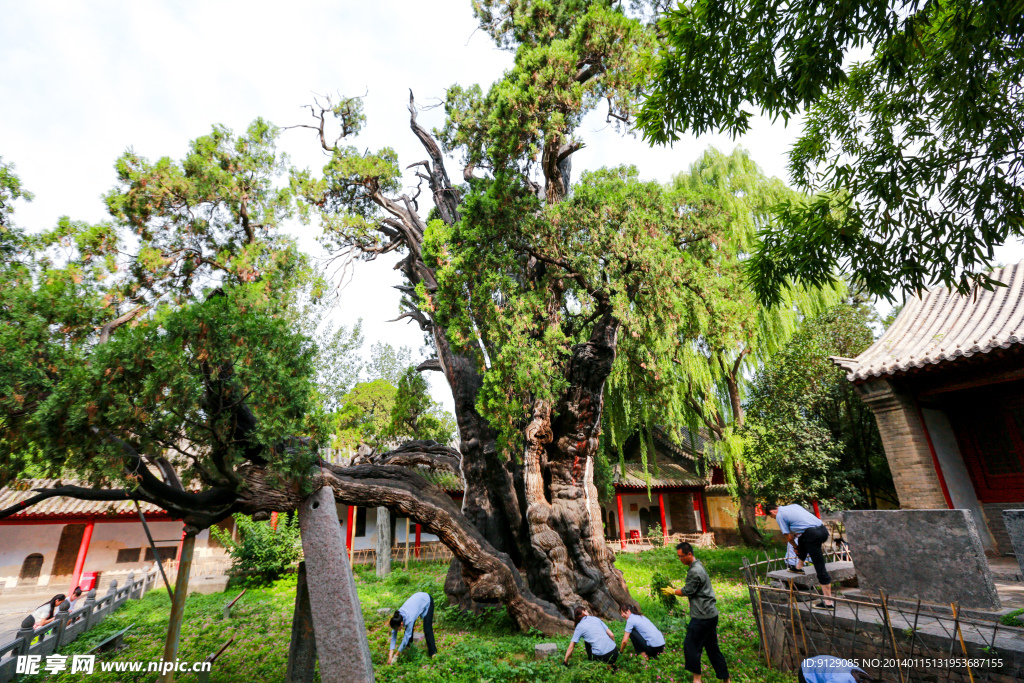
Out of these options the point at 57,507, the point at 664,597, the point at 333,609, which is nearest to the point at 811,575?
the point at 664,597

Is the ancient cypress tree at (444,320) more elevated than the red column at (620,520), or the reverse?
the ancient cypress tree at (444,320)

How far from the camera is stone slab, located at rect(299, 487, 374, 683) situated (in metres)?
4.43

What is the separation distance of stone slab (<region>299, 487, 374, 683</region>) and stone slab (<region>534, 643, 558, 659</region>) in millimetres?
2102

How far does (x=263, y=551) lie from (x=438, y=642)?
7.30 m

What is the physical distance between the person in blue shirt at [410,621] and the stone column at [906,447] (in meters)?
8.07

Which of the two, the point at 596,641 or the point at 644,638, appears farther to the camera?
the point at 644,638

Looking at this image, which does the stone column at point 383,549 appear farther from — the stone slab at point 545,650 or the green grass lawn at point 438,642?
the stone slab at point 545,650

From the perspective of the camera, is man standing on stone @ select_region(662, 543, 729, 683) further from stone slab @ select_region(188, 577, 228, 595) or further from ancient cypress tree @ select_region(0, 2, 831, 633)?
stone slab @ select_region(188, 577, 228, 595)

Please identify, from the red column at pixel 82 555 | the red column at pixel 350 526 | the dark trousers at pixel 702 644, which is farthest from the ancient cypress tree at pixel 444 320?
the red column at pixel 82 555

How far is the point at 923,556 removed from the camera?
4.84 meters

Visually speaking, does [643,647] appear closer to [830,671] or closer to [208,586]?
[830,671]

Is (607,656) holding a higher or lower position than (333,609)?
lower

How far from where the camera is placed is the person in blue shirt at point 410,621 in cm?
589

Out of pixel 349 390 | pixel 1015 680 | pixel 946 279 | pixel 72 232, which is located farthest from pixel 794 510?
pixel 349 390
